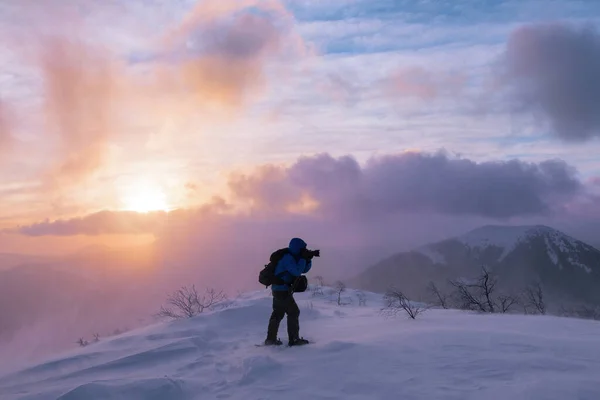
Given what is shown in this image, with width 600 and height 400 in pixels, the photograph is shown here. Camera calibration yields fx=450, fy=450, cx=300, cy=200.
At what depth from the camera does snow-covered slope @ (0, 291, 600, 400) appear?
489 cm

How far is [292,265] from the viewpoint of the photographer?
8117 millimetres

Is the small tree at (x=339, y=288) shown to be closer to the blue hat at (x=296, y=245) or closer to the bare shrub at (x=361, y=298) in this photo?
the bare shrub at (x=361, y=298)

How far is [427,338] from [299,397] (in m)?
2.43

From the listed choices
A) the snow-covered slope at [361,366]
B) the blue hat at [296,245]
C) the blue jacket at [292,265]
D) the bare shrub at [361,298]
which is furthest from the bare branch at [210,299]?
the blue hat at [296,245]

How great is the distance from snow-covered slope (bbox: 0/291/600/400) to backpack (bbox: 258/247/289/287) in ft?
3.92

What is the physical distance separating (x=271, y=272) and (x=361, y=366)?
2874 mm

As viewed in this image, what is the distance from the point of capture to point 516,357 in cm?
555

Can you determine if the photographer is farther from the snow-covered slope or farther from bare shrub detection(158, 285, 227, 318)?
bare shrub detection(158, 285, 227, 318)

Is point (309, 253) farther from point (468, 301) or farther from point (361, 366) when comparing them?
point (468, 301)

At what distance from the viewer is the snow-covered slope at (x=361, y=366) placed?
16.0ft

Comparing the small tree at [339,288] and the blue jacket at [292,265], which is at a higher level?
the blue jacket at [292,265]

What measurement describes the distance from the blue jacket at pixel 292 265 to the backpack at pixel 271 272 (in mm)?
66

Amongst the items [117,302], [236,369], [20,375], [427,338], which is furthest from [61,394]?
[117,302]

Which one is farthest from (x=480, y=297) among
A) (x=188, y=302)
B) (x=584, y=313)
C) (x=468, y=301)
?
(x=188, y=302)
